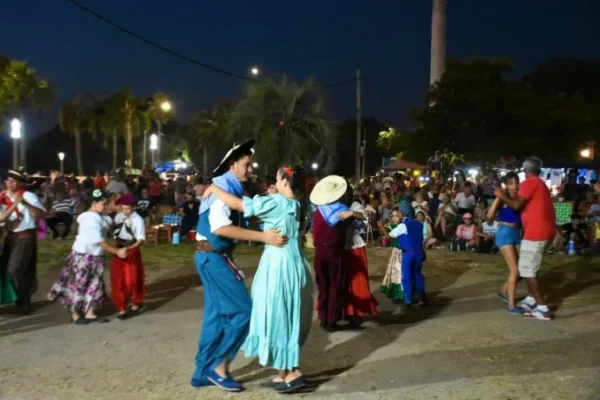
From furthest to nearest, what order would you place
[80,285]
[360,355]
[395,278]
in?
[395,278] < [80,285] < [360,355]

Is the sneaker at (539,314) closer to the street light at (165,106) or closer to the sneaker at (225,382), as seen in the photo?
the sneaker at (225,382)

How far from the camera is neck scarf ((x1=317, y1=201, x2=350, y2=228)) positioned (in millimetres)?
7398

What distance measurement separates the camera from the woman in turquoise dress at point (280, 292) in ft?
17.0

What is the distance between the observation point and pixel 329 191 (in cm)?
704

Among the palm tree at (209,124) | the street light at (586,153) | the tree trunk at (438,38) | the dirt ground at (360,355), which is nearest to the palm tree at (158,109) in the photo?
the palm tree at (209,124)

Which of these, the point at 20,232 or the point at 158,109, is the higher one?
the point at 158,109

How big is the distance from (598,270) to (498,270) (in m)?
1.84

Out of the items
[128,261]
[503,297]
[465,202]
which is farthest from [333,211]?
[465,202]

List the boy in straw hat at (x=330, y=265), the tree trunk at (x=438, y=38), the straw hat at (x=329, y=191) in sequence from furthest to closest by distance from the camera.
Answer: the tree trunk at (x=438, y=38)
the boy in straw hat at (x=330, y=265)
the straw hat at (x=329, y=191)

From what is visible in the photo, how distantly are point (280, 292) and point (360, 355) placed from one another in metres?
1.81

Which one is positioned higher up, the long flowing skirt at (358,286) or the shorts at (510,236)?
the shorts at (510,236)

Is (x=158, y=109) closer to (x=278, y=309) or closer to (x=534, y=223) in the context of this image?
(x=534, y=223)

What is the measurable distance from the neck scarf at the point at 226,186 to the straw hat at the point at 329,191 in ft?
6.06

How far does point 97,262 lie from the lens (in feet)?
26.3
